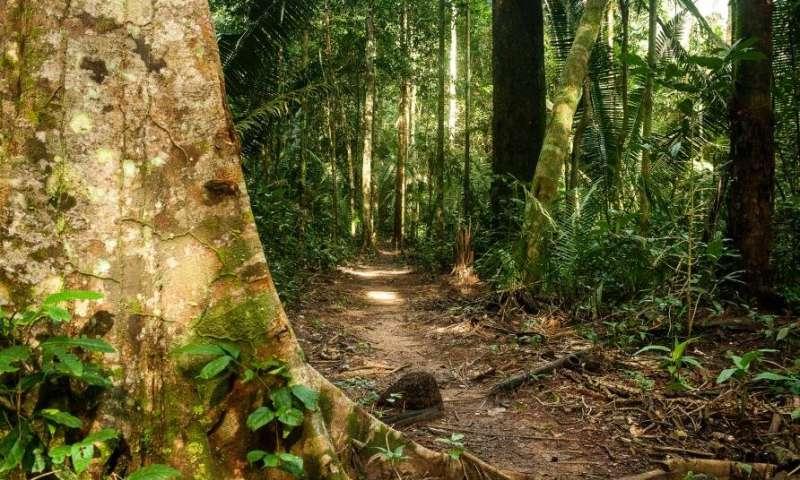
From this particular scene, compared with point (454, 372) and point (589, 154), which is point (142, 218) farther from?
point (589, 154)

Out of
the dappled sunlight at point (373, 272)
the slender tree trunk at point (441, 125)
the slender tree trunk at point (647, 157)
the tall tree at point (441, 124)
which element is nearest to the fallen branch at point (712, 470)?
the slender tree trunk at point (647, 157)

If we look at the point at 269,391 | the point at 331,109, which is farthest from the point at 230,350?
the point at 331,109

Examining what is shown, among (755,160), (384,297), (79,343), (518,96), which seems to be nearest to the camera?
(79,343)

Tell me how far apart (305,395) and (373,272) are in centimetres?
1086

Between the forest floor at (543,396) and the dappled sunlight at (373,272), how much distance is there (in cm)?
565

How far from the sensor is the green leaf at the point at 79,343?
1.65m

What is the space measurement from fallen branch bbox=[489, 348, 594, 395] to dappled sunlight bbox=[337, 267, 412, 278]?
8080mm

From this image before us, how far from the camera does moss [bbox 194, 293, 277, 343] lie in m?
1.98

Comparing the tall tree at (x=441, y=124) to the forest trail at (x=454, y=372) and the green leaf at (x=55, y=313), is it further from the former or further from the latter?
the green leaf at (x=55, y=313)

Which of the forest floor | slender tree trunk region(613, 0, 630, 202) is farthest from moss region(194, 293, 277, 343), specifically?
slender tree trunk region(613, 0, 630, 202)

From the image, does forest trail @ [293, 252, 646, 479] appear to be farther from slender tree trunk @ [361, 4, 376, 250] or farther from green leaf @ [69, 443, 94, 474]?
slender tree trunk @ [361, 4, 376, 250]

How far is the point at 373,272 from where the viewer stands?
41.8 feet

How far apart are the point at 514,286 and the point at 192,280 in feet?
13.6

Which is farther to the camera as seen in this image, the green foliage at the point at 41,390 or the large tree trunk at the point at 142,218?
the large tree trunk at the point at 142,218
